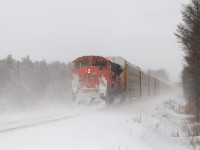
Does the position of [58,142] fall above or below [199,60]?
below

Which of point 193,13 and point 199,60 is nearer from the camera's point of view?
point 199,60

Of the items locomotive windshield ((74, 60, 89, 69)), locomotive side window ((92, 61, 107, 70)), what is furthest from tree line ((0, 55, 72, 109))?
locomotive side window ((92, 61, 107, 70))

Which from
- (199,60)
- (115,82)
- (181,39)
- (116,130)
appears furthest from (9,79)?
(116,130)

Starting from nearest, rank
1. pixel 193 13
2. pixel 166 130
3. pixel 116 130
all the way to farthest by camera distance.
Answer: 1. pixel 116 130
2. pixel 166 130
3. pixel 193 13

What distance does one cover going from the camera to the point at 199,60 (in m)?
A: 19.8

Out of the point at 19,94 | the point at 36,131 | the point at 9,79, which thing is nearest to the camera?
the point at 36,131

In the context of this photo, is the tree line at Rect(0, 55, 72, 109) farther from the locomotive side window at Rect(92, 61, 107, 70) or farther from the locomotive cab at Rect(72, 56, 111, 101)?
the locomotive side window at Rect(92, 61, 107, 70)

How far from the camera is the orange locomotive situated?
20938mm

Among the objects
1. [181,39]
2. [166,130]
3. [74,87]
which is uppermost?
[181,39]

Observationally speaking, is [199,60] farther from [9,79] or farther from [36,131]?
[9,79]

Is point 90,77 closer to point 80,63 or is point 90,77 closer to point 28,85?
point 80,63

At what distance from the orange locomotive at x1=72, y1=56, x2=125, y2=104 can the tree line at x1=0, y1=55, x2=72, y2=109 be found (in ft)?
36.5

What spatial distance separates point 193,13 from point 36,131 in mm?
14127

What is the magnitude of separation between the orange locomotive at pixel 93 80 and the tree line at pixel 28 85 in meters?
11.1
